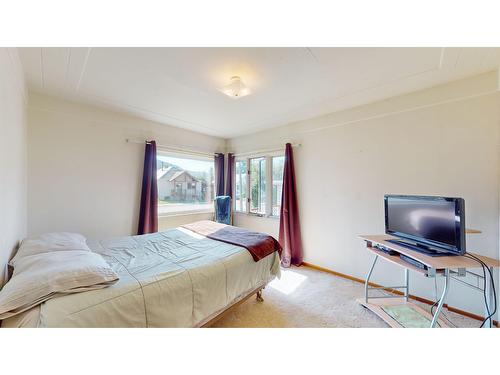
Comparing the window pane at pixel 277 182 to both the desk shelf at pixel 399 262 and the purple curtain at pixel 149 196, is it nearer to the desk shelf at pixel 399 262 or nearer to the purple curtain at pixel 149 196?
the desk shelf at pixel 399 262

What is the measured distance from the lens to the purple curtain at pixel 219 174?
4.12 metres

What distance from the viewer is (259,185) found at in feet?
12.6

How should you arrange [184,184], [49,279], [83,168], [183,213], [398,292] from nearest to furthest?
[49,279] < [398,292] < [83,168] < [183,213] < [184,184]

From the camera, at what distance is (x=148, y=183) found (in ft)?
9.68

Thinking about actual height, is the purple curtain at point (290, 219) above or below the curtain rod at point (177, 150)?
below

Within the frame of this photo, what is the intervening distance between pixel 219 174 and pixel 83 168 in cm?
227

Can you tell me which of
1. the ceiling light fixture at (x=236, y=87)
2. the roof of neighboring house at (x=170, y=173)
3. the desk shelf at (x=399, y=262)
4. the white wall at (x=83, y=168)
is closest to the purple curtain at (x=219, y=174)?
the roof of neighboring house at (x=170, y=173)

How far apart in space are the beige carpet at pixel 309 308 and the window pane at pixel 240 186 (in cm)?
192

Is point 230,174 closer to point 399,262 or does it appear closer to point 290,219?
point 290,219

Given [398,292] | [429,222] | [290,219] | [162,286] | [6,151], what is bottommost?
[398,292]

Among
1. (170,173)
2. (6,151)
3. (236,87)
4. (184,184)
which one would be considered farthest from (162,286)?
(184,184)
